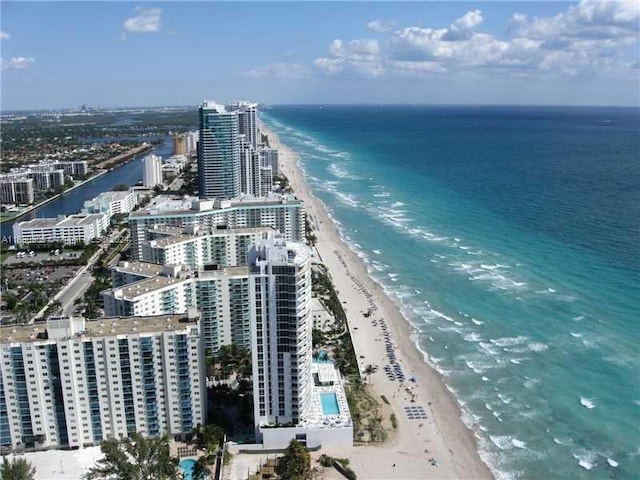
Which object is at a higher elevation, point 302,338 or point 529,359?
point 302,338

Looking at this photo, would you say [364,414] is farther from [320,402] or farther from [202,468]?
[202,468]

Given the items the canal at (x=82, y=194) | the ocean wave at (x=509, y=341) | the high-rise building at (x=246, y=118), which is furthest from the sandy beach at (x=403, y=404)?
the canal at (x=82, y=194)

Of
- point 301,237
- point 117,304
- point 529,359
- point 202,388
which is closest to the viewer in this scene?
point 202,388

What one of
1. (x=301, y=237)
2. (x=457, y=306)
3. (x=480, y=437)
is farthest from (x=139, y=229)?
(x=480, y=437)

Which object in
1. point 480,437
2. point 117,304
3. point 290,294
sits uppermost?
point 290,294

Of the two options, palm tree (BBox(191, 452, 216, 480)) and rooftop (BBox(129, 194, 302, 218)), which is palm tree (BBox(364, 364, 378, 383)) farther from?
rooftop (BBox(129, 194, 302, 218))

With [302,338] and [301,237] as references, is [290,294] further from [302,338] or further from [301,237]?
[301,237]

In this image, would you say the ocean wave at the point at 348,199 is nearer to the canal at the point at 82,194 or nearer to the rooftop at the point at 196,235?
the rooftop at the point at 196,235
